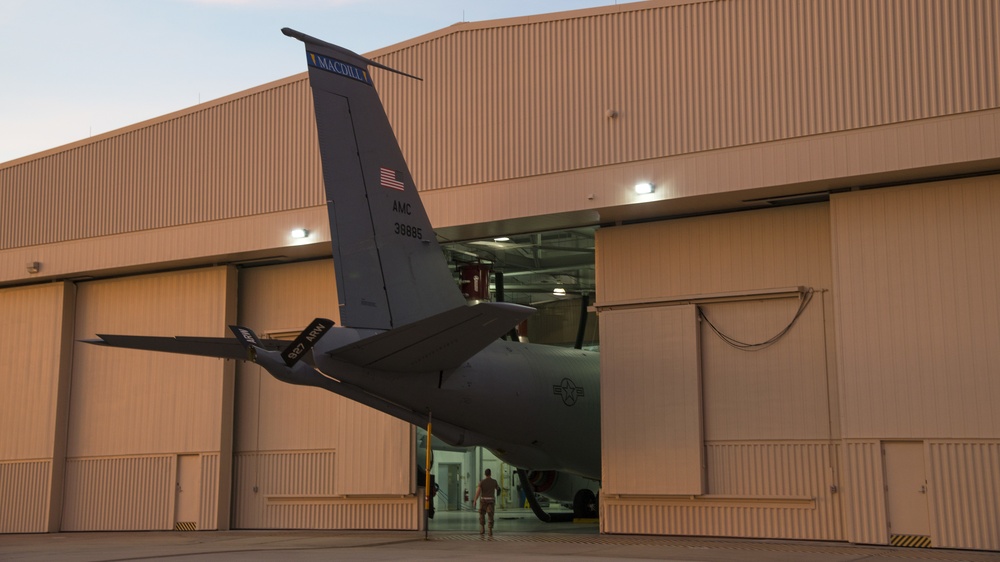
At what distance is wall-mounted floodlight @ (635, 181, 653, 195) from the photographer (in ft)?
72.4

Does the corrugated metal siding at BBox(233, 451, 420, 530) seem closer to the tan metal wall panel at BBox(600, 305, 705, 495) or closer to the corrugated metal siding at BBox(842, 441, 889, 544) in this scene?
the tan metal wall panel at BBox(600, 305, 705, 495)

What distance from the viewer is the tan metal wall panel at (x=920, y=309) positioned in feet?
63.3

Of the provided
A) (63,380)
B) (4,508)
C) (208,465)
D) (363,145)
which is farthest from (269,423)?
(363,145)

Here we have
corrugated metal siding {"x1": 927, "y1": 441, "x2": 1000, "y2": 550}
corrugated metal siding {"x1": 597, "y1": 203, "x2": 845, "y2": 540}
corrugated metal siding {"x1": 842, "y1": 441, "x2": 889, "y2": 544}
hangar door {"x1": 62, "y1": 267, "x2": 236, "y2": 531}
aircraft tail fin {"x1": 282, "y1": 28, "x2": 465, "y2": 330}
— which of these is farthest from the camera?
hangar door {"x1": 62, "y1": 267, "x2": 236, "y2": 531}

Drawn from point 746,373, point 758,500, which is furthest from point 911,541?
point 746,373

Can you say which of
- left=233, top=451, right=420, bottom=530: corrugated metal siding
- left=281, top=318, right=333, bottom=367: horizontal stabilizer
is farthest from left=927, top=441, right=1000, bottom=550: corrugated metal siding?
left=233, top=451, right=420, bottom=530: corrugated metal siding

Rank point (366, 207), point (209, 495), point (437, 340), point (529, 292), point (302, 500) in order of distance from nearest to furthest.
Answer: point (437, 340) < point (366, 207) < point (302, 500) < point (209, 495) < point (529, 292)

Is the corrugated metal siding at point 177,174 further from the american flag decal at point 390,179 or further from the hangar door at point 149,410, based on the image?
the american flag decal at point 390,179

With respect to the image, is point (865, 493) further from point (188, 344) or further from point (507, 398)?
point (188, 344)

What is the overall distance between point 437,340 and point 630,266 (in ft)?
25.4

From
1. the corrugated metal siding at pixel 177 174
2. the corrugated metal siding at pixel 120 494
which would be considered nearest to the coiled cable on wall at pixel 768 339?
the corrugated metal siding at pixel 177 174

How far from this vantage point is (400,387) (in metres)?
19.4

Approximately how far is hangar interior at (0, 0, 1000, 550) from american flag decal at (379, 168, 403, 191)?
3.91 metres

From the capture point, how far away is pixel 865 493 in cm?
1994
